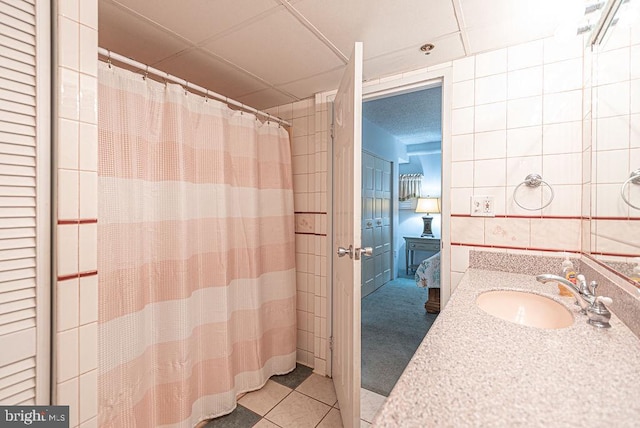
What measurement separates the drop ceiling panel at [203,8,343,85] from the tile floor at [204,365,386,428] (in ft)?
6.67

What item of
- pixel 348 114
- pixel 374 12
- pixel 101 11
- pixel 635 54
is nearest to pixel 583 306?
pixel 635 54

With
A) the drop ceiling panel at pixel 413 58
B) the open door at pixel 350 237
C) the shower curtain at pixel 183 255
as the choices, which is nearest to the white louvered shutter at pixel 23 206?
the shower curtain at pixel 183 255

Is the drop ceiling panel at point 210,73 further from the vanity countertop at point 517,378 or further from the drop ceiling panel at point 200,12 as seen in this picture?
the vanity countertop at point 517,378

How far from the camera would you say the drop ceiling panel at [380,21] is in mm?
1145

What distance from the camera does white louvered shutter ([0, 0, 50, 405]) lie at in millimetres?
710

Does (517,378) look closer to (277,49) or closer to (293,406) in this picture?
(293,406)

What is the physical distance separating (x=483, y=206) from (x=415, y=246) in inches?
127

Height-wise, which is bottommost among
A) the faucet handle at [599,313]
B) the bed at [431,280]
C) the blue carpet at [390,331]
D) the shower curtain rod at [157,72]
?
the blue carpet at [390,331]

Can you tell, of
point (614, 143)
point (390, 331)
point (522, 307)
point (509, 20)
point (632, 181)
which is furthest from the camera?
point (390, 331)

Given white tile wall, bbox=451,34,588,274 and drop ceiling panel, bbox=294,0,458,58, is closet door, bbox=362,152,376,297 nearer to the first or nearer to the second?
white tile wall, bbox=451,34,588,274

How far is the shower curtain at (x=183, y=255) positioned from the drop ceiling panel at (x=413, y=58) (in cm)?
79

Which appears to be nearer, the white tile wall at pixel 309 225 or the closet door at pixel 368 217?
the white tile wall at pixel 309 225

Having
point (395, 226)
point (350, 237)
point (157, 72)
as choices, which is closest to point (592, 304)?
point (350, 237)

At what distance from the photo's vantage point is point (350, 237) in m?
1.30
